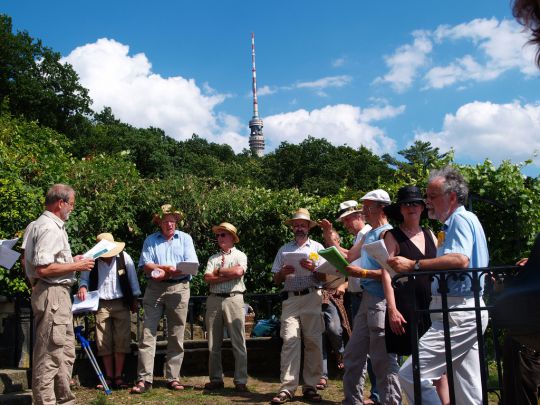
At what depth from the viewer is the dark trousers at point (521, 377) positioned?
199 centimetres

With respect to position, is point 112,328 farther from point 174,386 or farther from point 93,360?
point 174,386

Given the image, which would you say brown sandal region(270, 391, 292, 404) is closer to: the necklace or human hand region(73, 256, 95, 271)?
human hand region(73, 256, 95, 271)

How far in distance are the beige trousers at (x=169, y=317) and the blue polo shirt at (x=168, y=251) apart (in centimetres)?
23

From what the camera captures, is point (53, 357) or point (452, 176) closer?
point (452, 176)

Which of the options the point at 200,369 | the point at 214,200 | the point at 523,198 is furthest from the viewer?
the point at 214,200

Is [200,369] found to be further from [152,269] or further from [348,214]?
[348,214]

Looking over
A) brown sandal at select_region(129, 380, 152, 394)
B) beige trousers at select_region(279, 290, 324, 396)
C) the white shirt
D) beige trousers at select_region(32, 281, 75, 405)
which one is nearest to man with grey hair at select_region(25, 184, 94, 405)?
beige trousers at select_region(32, 281, 75, 405)

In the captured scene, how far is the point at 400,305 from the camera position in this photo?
498 centimetres

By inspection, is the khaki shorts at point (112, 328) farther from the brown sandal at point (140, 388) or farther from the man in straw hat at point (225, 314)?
the man in straw hat at point (225, 314)

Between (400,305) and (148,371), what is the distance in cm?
375

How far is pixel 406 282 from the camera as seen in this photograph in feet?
15.5

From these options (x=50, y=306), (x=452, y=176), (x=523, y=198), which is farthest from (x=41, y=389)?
(x=523, y=198)

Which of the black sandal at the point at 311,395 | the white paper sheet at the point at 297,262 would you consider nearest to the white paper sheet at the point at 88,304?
the white paper sheet at the point at 297,262

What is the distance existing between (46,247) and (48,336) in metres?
0.85
